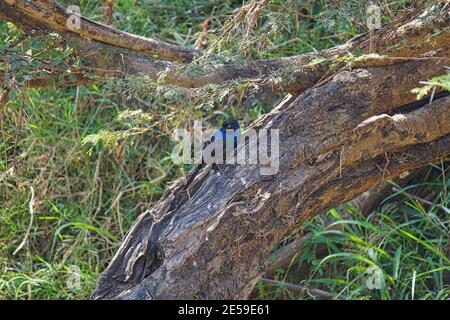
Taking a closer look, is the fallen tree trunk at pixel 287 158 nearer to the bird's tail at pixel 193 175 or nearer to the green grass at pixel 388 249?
the bird's tail at pixel 193 175

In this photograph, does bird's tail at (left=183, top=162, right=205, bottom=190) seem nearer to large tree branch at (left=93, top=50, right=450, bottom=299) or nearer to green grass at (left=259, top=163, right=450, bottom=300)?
large tree branch at (left=93, top=50, right=450, bottom=299)

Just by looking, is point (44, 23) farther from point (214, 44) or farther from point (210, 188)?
point (210, 188)

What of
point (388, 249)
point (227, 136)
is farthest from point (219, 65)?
point (388, 249)

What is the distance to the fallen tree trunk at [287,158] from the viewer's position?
2359 mm

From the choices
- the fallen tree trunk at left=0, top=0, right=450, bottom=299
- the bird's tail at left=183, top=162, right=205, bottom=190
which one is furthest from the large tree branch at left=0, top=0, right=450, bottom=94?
the bird's tail at left=183, top=162, right=205, bottom=190

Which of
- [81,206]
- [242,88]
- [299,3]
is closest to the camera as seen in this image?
[242,88]

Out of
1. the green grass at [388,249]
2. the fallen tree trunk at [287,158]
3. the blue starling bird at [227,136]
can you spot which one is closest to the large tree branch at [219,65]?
the fallen tree trunk at [287,158]

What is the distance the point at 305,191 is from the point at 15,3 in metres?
1.05

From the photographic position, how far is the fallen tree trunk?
2.36 m

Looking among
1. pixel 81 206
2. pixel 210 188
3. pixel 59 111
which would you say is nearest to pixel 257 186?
pixel 210 188

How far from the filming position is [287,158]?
2502 millimetres

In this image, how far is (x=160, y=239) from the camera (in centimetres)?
237

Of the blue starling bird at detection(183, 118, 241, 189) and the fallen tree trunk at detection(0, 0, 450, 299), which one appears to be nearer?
the fallen tree trunk at detection(0, 0, 450, 299)

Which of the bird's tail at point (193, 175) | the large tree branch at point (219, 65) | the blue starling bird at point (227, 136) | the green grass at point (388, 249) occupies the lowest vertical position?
the green grass at point (388, 249)
